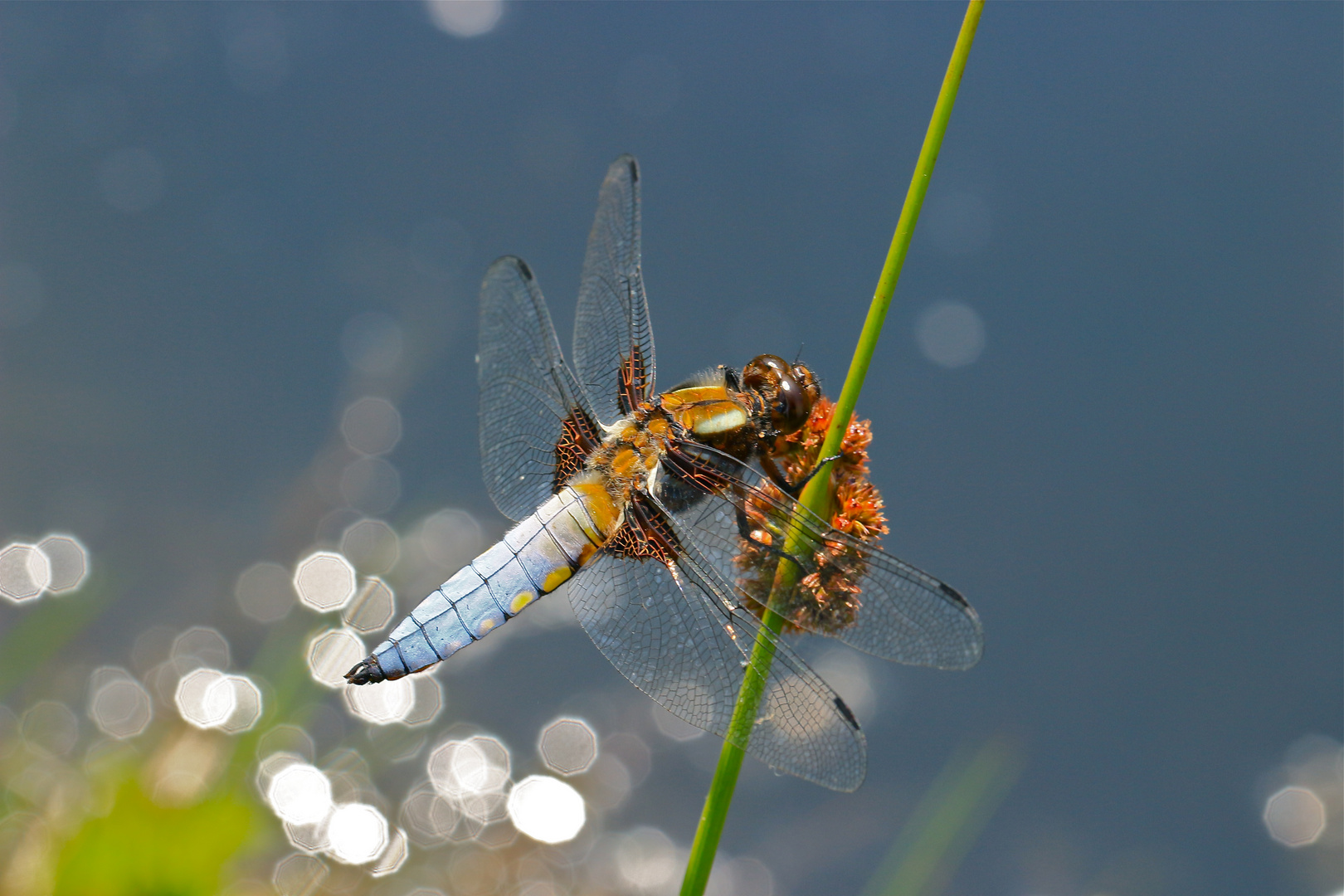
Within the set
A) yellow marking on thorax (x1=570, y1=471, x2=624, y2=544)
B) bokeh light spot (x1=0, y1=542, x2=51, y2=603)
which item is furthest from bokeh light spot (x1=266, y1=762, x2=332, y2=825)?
yellow marking on thorax (x1=570, y1=471, x2=624, y2=544)

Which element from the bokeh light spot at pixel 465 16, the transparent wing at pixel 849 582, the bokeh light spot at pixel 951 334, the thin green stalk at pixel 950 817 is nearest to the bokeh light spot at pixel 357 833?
the thin green stalk at pixel 950 817

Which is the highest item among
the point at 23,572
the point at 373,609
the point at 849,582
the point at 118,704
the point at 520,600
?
the point at 849,582

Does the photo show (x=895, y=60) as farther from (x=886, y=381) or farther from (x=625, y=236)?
(x=625, y=236)

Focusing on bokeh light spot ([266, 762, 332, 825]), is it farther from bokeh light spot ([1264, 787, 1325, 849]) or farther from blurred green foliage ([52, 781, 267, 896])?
bokeh light spot ([1264, 787, 1325, 849])

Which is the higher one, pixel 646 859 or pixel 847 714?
pixel 847 714

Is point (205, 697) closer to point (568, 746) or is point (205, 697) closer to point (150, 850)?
point (568, 746)

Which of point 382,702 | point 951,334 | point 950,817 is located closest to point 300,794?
point 382,702

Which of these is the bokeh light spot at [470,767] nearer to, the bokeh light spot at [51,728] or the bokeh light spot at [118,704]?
the bokeh light spot at [118,704]
